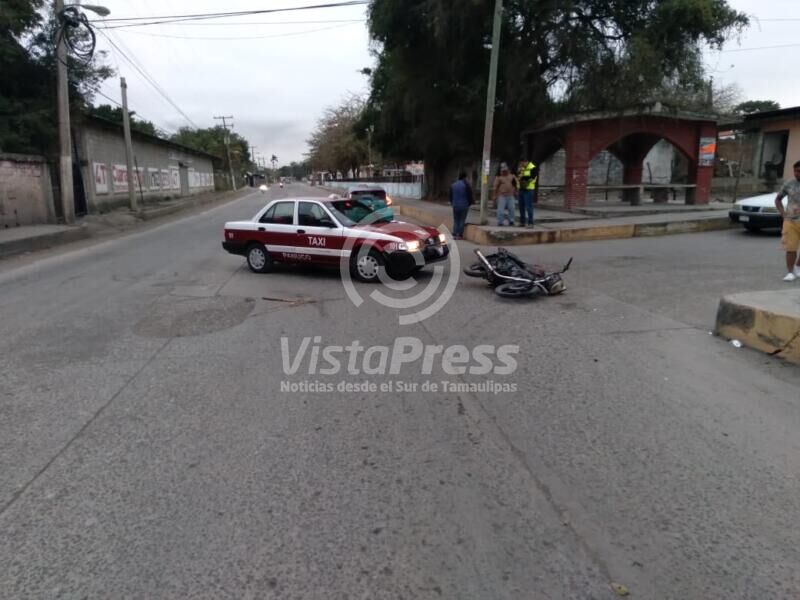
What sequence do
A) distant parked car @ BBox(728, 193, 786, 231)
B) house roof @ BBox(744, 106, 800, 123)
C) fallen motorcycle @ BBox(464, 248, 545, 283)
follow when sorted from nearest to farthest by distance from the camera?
1. fallen motorcycle @ BBox(464, 248, 545, 283)
2. distant parked car @ BBox(728, 193, 786, 231)
3. house roof @ BBox(744, 106, 800, 123)

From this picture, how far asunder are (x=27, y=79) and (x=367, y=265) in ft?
60.0

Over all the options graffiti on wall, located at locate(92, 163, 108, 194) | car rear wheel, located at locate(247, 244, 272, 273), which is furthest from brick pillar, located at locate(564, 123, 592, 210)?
graffiti on wall, located at locate(92, 163, 108, 194)

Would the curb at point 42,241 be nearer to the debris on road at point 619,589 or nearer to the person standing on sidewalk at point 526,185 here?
the person standing on sidewalk at point 526,185

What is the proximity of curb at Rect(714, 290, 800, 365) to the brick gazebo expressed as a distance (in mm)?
13983

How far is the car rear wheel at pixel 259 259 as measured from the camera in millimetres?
10641

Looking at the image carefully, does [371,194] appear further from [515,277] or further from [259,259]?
[515,277]

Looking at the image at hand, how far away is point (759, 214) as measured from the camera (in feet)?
46.8

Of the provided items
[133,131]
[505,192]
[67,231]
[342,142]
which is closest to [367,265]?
[505,192]

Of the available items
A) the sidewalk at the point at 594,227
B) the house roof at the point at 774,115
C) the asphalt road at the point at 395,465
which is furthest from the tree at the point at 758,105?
the asphalt road at the point at 395,465

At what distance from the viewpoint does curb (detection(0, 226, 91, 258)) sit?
1420 cm

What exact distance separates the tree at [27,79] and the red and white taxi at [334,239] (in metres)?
13.0

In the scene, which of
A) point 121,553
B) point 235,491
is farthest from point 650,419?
point 121,553

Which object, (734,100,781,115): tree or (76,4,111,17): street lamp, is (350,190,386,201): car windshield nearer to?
(76,4,111,17): street lamp

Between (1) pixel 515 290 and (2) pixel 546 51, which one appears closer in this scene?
(1) pixel 515 290
